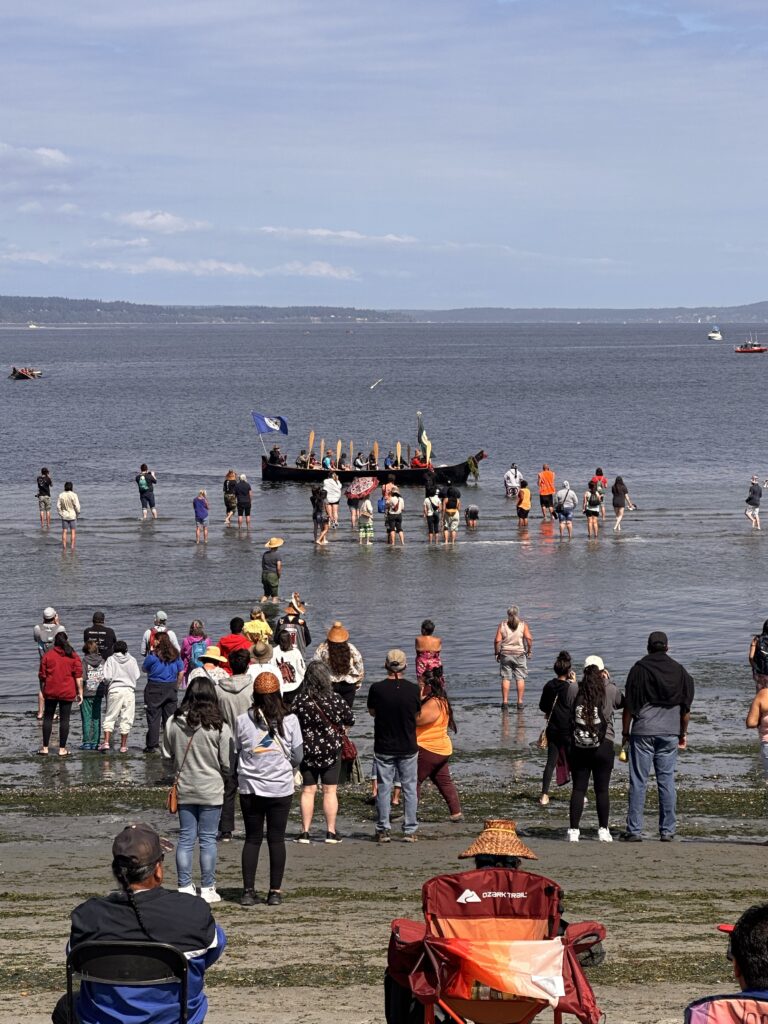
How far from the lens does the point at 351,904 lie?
9.71 metres

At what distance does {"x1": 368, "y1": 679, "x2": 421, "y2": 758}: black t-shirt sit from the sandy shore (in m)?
0.79

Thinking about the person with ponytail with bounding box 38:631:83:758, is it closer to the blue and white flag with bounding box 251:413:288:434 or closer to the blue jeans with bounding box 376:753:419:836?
the blue jeans with bounding box 376:753:419:836

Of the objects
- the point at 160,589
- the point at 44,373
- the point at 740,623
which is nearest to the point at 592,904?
the point at 740,623

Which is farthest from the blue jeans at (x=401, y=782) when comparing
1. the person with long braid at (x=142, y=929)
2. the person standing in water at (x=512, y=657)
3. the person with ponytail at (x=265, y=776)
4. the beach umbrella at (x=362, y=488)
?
the beach umbrella at (x=362, y=488)

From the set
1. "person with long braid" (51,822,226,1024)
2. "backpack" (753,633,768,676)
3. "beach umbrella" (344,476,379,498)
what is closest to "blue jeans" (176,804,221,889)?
"person with long braid" (51,822,226,1024)

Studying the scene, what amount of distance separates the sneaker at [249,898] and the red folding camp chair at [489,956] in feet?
11.5

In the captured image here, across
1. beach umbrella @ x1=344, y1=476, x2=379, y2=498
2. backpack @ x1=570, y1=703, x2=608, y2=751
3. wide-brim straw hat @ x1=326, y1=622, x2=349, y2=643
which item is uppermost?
beach umbrella @ x1=344, y1=476, x2=379, y2=498

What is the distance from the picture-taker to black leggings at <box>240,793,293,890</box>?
9.80 meters

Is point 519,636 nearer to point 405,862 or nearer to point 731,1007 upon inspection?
point 405,862

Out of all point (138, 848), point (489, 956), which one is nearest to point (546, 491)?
point (489, 956)

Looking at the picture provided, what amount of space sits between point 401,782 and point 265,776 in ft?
7.16

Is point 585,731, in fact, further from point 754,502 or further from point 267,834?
point 754,502

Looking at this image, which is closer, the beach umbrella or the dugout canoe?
the beach umbrella

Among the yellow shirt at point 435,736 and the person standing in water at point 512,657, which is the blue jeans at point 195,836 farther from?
the person standing in water at point 512,657
